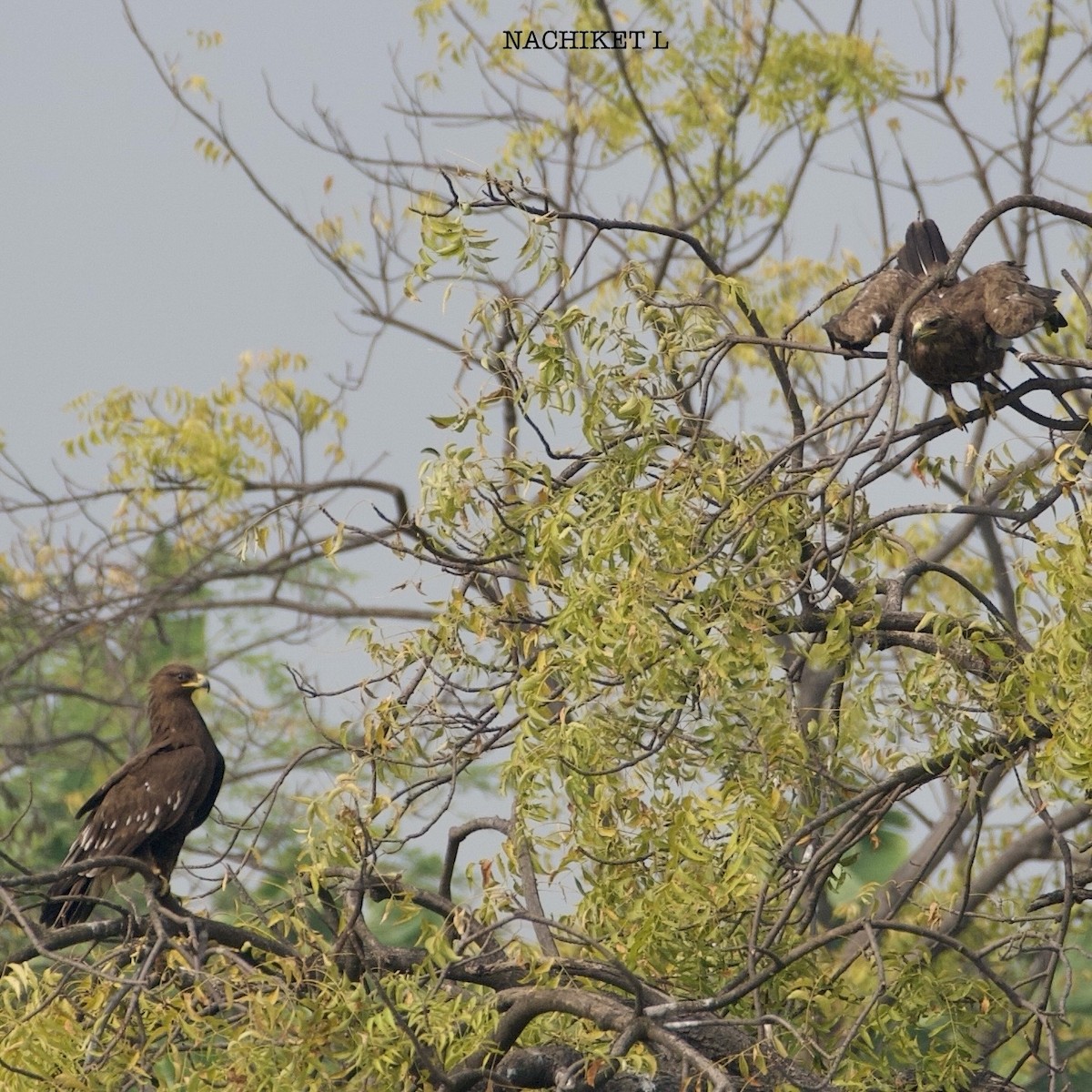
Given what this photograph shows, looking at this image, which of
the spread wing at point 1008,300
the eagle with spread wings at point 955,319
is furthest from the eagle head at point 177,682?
the spread wing at point 1008,300

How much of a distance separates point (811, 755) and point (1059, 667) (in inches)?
40.5

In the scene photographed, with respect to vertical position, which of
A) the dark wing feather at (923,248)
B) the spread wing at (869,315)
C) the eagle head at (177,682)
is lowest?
the eagle head at (177,682)

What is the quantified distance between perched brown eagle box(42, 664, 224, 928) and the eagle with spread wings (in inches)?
126

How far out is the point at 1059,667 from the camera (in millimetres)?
3721

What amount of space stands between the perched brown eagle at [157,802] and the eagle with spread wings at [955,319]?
10.5 feet

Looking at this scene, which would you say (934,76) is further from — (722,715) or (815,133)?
(722,715)

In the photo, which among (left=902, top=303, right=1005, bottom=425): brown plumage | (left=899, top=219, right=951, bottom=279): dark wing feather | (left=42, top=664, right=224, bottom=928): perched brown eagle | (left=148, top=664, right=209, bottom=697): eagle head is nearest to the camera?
(left=902, top=303, right=1005, bottom=425): brown plumage

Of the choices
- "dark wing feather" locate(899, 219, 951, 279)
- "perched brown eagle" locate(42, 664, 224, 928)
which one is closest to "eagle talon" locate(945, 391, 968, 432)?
"dark wing feather" locate(899, 219, 951, 279)

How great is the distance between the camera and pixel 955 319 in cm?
474

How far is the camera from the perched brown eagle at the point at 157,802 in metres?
6.41

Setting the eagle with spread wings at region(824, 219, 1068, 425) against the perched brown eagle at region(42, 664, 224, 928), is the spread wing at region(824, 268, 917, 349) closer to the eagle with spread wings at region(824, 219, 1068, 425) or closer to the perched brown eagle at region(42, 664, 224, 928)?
the eagle with spread wings at region(824, 219, 1068, 425)

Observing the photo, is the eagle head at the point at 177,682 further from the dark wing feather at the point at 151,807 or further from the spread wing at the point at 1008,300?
the spread wing at the point at 1008,300

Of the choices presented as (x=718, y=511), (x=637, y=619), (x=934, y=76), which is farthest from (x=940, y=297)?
(x=934, y=76)

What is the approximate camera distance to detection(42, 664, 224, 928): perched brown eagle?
21.0 feet
